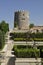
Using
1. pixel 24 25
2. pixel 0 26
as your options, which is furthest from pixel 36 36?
pixel 0 26

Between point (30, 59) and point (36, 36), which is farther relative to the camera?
point (36, 36)

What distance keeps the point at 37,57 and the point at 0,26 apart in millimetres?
33502

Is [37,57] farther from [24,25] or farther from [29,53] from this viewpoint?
[24,25]

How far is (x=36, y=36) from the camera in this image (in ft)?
113

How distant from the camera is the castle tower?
1833 inches

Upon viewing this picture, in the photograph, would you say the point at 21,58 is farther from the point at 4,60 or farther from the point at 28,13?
the point at 28,13

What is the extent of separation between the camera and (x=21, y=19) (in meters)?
47.3

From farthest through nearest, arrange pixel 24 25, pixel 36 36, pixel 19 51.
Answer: pixel 24 25, pixel 36 36, pixel 19 51

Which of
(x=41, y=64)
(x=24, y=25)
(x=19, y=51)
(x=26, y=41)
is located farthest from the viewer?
(x=24, y=25)

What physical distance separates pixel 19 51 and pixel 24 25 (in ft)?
99.0

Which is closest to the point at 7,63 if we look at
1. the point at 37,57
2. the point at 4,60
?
the point at 4,60

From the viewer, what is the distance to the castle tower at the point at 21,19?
46.5m

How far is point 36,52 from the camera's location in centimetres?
1609

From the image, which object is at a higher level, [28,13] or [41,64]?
[28,13]
